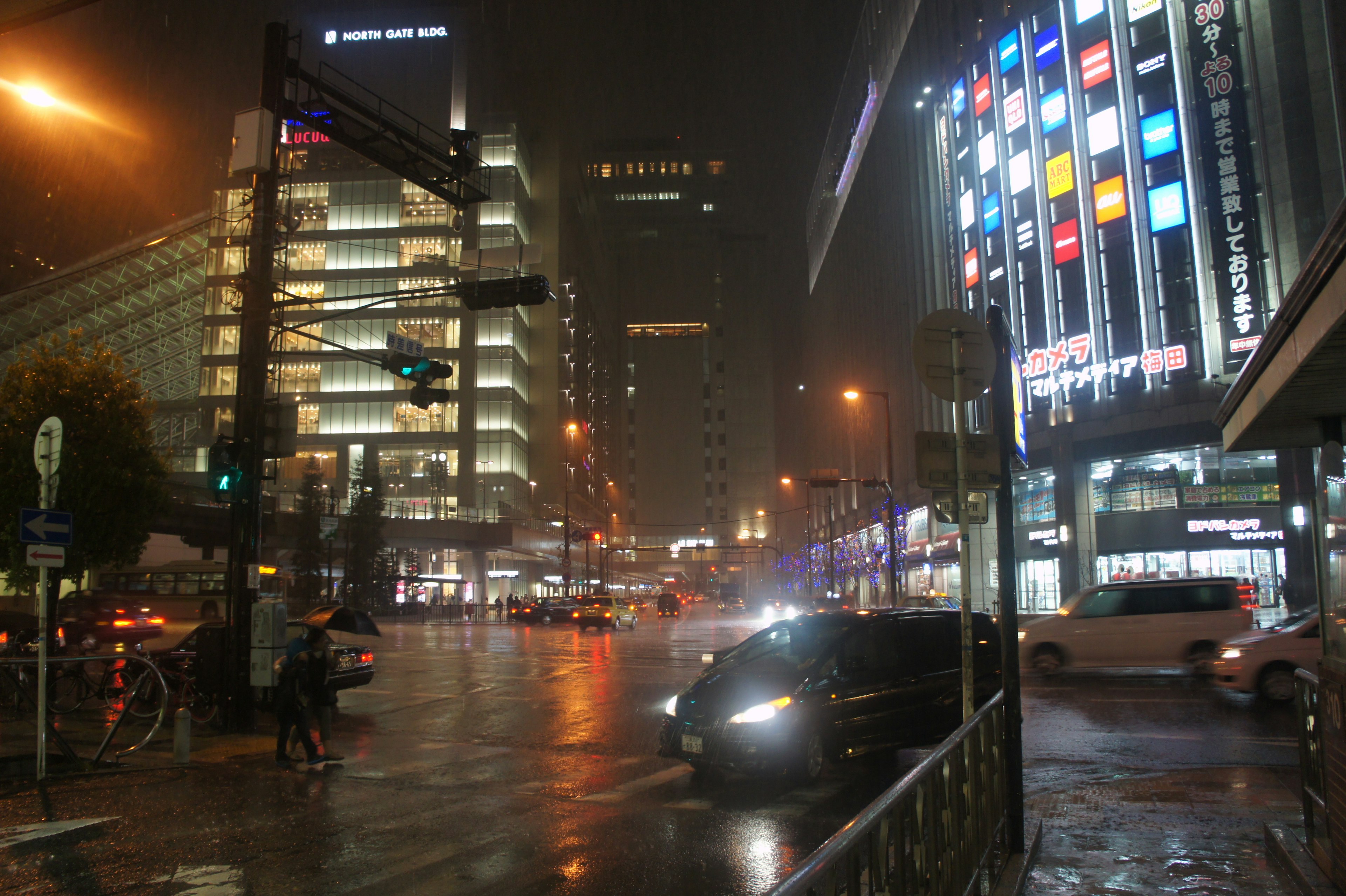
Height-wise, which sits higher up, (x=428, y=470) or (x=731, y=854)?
(x=428, y=470)

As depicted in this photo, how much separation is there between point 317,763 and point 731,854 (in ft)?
19.1

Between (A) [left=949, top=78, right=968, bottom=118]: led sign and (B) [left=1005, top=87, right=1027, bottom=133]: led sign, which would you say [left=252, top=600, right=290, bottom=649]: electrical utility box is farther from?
(A) [left=949, top=78, right=968, bottom=118]: led sign

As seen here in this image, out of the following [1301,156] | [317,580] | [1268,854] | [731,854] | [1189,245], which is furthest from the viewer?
[317,580]

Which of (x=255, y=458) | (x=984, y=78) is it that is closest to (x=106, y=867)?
(x=255, y=458)

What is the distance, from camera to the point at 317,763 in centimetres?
1001

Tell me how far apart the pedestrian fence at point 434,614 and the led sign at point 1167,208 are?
132 feet

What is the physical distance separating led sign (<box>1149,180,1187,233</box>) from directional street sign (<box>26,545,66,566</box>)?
136 ft

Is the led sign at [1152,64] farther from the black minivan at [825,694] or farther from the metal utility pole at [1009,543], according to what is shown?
the metal utility pole at [1009,543]

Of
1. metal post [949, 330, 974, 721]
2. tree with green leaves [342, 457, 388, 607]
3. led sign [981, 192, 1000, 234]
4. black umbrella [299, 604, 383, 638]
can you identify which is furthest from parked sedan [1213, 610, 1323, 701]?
tree with green leaves [342, 457, 388, 607]

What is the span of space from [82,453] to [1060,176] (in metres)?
43.1

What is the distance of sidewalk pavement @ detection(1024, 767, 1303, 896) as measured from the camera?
547 centimetres

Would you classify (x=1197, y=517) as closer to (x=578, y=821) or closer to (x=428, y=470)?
(x=578, y=821)

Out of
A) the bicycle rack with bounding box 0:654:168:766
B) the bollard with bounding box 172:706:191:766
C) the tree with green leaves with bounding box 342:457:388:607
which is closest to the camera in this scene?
the bicycle rack with bounding box 0:654:168:766

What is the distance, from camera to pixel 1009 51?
46500mm
